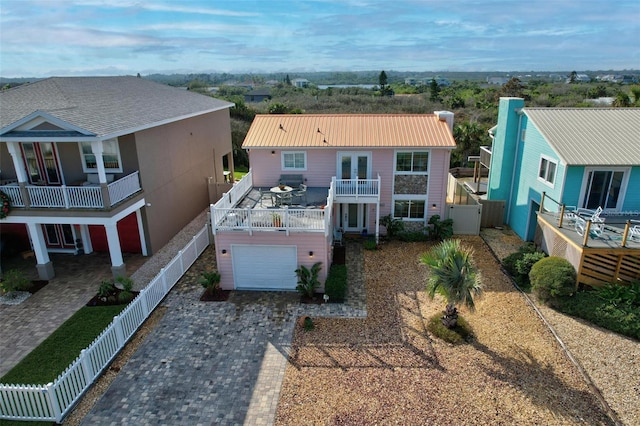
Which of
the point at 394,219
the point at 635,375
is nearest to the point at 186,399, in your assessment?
the point at 635,375

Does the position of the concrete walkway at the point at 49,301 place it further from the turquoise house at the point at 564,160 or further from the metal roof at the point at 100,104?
the turquoise house at the point at 564,160

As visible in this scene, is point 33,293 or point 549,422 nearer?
point 549,422

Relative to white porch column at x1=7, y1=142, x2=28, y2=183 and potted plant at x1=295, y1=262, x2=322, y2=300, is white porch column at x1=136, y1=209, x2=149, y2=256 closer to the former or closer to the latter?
white porch column at x1=7, y1=142, x2=28, y2=183

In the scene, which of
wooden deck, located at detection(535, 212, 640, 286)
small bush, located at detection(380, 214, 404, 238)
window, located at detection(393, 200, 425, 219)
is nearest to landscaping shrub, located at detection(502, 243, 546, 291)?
wooden deck, located at detection(535, 212, 640, 286)

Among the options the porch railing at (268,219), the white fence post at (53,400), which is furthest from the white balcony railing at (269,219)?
the white fence post at (53,400)

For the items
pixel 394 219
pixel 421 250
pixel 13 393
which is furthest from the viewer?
pixel 394 219

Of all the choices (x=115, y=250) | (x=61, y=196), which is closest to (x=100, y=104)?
(x=61, y=196)

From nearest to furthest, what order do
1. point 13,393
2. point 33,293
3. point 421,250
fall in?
1. point 13,393
2. point 33,293
3. point 421,250

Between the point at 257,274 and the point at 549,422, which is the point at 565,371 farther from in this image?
the point at 257,274
